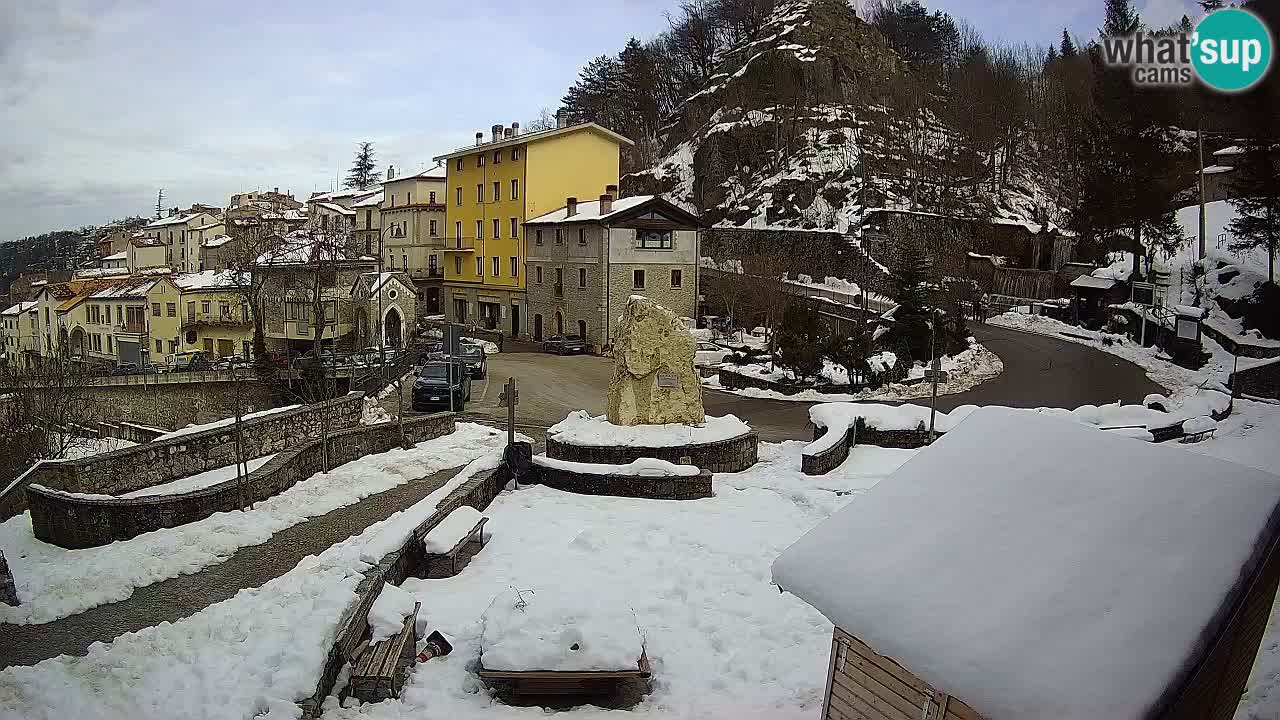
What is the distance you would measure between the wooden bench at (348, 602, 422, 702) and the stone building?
18.5m

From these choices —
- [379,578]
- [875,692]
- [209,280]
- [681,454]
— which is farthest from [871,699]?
[209,280]

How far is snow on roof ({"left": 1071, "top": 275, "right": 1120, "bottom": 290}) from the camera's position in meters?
11.7

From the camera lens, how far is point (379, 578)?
6383mm

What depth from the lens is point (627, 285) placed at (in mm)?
24656

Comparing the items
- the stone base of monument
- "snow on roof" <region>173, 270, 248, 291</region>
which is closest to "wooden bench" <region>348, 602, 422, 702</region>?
the stone base of monument

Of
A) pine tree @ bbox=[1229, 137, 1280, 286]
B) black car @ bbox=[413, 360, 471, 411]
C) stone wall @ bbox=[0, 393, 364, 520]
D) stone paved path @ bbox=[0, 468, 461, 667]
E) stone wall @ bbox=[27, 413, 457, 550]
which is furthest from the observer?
black car @ bbox=[413, 360, 471, 411]

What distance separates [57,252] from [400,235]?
28.4m

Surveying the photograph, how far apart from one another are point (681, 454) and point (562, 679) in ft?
20.8

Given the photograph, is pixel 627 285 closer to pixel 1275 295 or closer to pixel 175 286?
pixel 175 286

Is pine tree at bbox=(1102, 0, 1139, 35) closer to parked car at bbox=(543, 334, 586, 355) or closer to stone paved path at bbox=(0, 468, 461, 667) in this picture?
stone paved path at bbox=(0, 468, 461, 667)

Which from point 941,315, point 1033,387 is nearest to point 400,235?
point 941,315

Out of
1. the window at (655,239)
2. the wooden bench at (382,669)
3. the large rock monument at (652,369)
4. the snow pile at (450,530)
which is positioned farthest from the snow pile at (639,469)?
the window at (655,239)

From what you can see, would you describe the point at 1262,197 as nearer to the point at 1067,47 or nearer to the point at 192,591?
the point at 1067,47

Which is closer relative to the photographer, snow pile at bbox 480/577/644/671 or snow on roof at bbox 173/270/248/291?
snow pile at bbox 480/577/644/671
